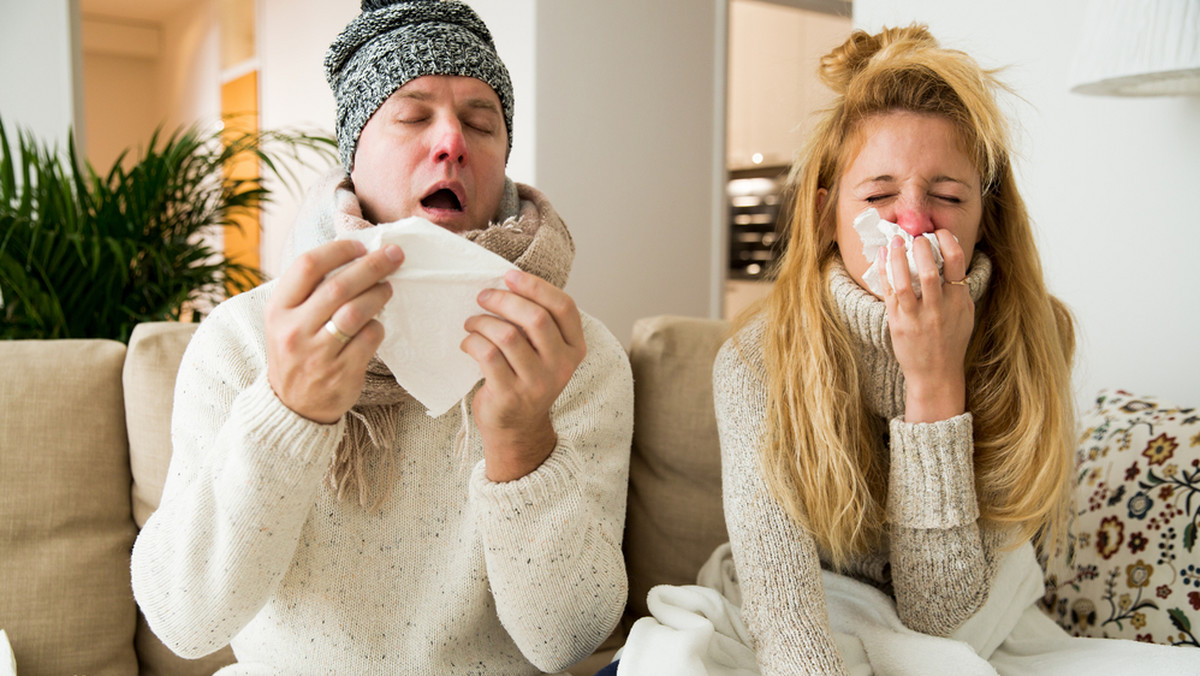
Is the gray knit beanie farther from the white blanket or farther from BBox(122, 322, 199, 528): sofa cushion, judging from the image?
the white blanket

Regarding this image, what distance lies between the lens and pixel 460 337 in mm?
886

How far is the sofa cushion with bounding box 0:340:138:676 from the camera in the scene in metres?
1.29

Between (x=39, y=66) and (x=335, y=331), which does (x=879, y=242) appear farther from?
(x=39, y=66)

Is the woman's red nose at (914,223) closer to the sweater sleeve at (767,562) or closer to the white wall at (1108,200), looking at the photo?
the sweater sleeve at (767,562)

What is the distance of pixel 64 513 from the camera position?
1.33 m

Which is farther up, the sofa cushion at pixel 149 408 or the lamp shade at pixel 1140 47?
the lamp shade at pixel 1140 47

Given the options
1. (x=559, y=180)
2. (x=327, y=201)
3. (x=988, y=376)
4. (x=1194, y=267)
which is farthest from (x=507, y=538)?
(x=559, y=180)

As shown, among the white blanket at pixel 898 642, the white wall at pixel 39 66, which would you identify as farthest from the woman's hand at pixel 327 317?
the white wall at pixel 39 66

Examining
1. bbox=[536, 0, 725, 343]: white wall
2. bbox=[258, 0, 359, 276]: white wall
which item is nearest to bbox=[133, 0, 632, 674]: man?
bbox=[536, 0, 725, 343]: white wall

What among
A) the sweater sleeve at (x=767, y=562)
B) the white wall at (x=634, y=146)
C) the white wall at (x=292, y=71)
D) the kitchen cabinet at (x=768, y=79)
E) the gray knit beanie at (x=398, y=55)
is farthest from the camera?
the kitchen cabinet at (x=768, y=79)

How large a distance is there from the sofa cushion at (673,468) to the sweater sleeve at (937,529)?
1.39 ft

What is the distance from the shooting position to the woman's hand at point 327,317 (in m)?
0.77

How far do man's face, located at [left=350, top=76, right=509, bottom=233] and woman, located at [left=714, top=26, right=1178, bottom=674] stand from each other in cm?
44

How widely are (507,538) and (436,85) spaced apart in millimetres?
596
